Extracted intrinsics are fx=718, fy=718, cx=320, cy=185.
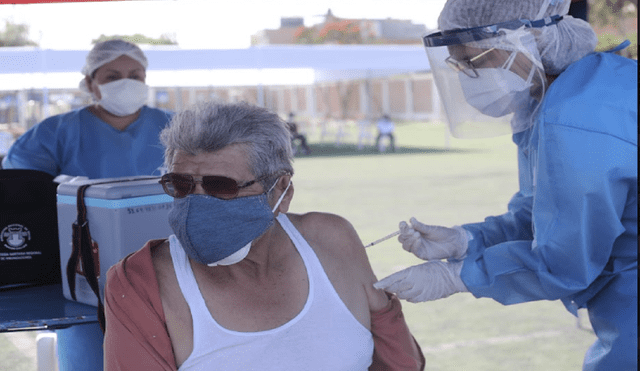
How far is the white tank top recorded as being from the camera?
151 centimetres

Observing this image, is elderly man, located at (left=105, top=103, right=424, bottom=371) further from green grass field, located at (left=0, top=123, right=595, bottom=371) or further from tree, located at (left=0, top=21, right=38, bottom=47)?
tree, located at (left=0, top=21, right=38, bottom=47)

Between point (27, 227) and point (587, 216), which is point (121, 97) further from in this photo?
point (587, 216)

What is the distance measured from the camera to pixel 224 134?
5.03 feet

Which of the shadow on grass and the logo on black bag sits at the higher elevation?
the logo on black bag

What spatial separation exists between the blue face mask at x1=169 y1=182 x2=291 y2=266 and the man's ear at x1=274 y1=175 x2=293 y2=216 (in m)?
0.09

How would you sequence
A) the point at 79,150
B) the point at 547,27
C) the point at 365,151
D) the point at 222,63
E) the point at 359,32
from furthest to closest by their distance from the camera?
the point at 359,32 → the point at 365,151 → the point at 222,63 → the point at 79,150 → the point at 547,27

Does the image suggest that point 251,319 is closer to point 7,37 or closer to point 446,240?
point 446,240

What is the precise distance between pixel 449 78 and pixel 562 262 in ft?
1.91

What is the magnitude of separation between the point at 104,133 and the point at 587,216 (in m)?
2.24

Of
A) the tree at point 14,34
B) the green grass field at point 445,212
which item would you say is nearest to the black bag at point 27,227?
the green grass field at point 445,212

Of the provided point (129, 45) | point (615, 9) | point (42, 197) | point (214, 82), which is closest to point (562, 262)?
point (42, 197)

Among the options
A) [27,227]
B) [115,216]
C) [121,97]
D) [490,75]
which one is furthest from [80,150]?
[490,75]

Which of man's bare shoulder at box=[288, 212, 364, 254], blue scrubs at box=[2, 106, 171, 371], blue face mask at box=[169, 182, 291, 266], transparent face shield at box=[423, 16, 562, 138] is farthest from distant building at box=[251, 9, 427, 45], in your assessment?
blue face mask at box=[169, 182, 291, 266]

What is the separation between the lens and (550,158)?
1490 mm
